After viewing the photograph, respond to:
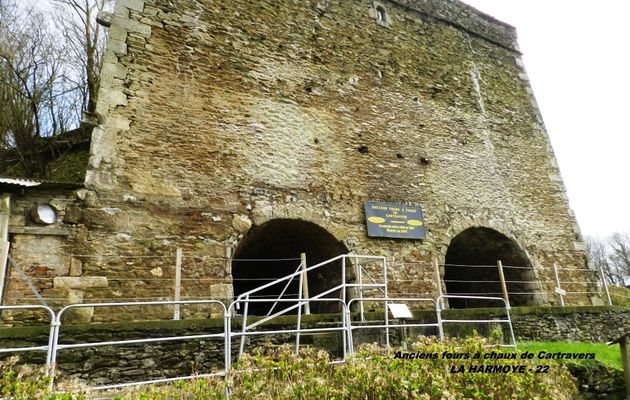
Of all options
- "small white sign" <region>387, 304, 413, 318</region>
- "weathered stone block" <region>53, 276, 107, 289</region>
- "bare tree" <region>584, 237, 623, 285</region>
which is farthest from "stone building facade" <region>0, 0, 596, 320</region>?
"bare tree" <region>584, 237, 623, 285</region>

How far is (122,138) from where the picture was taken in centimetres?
649

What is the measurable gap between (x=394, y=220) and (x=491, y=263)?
360 cm

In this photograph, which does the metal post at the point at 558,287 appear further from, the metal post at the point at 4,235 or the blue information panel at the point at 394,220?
the metal post at the point at 4,235

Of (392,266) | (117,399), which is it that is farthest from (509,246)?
(117,399)

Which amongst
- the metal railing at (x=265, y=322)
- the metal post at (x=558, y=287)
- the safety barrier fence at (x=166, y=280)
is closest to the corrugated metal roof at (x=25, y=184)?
the safety barrier fence at (x=166, y=280)

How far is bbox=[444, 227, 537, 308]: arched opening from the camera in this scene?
31.7 feet

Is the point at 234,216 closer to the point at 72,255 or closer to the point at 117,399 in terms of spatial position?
the point at 72,255

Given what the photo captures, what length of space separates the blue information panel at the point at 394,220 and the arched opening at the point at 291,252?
34.3 inches

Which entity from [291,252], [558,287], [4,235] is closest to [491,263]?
[558,287]

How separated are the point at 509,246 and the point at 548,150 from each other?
12.1 ft

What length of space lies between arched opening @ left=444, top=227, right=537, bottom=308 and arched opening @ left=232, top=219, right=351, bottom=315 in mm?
3073

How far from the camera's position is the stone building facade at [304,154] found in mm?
6238

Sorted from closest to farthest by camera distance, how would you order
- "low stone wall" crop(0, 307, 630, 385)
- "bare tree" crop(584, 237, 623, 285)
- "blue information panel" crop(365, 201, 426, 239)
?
"low stone wall" crop(0, 307, 630, 385), "blue information panel" crop(365, 201, 426, 239), "bare tree" crop(584, 237, 623, 285)

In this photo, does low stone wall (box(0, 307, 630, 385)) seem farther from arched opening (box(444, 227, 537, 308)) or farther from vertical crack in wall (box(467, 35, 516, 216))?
vertical crack in wall (box(467, 35, 516, 216))
